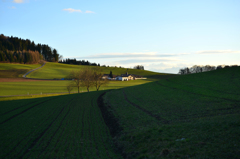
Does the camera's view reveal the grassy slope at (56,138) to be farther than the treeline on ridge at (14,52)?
No

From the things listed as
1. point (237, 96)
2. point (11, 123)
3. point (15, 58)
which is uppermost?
point (15, 58)

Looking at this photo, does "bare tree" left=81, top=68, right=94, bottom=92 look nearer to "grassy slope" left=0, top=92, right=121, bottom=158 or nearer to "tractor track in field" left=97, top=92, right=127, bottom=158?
"tractor track in field" left=97, top=92, right=127, bottom=158

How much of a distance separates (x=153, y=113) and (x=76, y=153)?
1236 cm

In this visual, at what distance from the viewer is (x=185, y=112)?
68.7 ft

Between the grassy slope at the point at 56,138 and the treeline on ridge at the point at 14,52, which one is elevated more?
the treeline on ridge at the point at 14,52

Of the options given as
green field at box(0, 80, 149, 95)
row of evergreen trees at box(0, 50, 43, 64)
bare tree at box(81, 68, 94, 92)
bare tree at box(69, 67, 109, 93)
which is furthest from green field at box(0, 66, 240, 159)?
row of evergreen trees at box(0, 50, 43, 64)

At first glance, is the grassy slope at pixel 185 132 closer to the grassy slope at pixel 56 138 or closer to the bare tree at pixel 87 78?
the grassy slope at pixel 56 138

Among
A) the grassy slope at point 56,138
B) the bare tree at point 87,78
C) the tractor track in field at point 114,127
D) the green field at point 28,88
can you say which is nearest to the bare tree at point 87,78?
the bare tree at point 87,78

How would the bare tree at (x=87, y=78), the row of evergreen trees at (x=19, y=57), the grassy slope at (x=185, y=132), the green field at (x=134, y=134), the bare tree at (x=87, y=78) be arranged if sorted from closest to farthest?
the grassy slope at (x=185, y=132) < the green field at (x=134, y=134) < the bare tree at (x=87, y=78) < the bare tree at (x=87, y=78) < the row of evergreen trees at (x=19, y=57)

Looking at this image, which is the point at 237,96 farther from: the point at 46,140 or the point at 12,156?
the point at 12,156

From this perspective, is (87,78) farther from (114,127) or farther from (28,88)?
(114,127)

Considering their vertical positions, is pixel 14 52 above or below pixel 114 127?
above

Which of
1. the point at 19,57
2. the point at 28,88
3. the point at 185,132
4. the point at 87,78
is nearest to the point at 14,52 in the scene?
the point at 19,57

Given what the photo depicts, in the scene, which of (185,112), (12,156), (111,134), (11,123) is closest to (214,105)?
(185,112)
